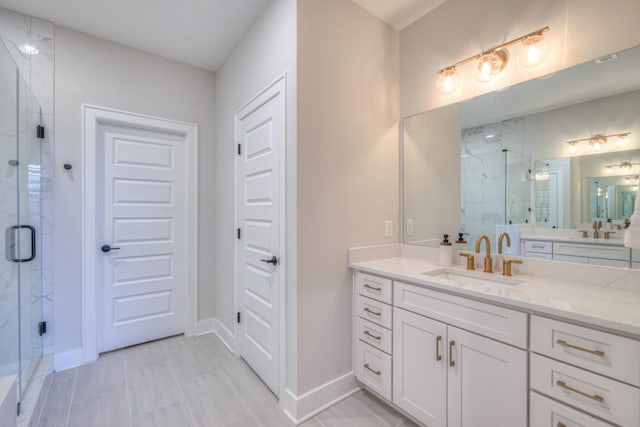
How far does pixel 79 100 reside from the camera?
2.32 metres

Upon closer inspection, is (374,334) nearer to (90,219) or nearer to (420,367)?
(420,367)

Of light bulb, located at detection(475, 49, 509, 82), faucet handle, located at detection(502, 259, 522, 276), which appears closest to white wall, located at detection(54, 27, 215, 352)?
light bulb, located at detection(475, 49, 509, 82)

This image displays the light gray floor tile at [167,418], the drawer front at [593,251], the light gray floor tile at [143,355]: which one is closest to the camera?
the drawer front at [593,251]

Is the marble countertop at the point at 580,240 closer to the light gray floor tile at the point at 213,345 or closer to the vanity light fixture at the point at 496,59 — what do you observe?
the vanity light fixture at the point at 496,59

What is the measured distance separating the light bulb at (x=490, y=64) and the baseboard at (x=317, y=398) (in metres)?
2.16

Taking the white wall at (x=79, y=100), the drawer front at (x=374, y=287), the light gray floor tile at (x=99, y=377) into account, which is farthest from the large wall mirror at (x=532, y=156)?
the light gray floor tile at (x=99, y=377)

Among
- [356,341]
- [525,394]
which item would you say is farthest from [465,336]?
[356,341]

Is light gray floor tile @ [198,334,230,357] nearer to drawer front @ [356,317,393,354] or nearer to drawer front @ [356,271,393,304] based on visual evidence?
drawer front @ [356,317,393,354]

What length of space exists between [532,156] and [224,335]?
2.88 meters

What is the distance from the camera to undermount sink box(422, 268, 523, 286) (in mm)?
1512

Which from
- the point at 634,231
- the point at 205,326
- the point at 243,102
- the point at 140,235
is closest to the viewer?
the point at 634,231

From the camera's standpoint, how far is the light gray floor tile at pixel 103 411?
5.49 feet

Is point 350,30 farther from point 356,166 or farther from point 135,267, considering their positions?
point 135,267

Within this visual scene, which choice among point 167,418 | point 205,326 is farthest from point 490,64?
point 205,326
